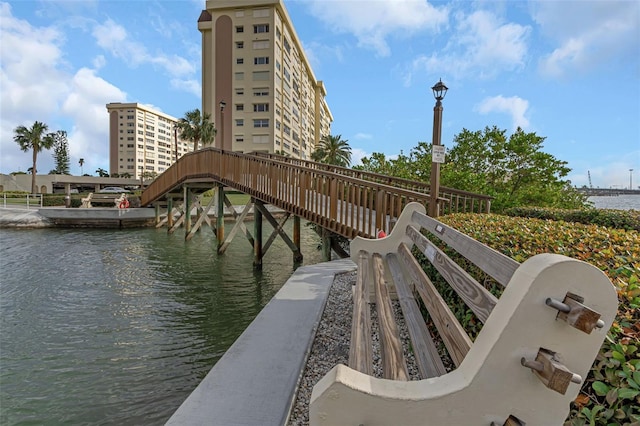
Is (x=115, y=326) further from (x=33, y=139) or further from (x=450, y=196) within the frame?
(x=33, y=139)

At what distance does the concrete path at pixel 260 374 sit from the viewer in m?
2.25

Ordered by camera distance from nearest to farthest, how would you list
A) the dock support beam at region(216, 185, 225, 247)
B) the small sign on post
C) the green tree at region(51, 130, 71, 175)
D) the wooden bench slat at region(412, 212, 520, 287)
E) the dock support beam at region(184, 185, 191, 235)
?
the wooden bench slat at region(412, 212, 520, 287)
the small sign on post
the dock support beam at region(216, 185, 225, 247)
the dock support beam at region(184, 185, 191, 235)
the green tree at region(51, 130, 71, 175)

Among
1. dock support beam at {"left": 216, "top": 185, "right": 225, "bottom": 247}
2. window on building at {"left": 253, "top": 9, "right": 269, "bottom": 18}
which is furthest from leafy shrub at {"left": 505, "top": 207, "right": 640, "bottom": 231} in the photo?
window on building at {"left": 253, "top": 9, "right": 269, "bottom": 18}

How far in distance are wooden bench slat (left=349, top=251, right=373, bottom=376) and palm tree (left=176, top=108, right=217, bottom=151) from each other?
4448 cm

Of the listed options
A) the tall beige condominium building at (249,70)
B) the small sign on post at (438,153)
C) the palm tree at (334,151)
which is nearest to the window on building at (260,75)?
the tall beige condominium building at (249,70)

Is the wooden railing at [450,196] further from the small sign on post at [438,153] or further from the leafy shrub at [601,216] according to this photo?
the leafy shrub at [601,216]

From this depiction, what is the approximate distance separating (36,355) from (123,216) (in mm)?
18663

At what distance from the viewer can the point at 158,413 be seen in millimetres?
3537

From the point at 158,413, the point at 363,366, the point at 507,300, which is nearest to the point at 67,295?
the point at 158,413

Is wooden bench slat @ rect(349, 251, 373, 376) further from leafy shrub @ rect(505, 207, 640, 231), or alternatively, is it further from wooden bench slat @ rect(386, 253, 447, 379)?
leafy shrub @ rect(505, 207, 640, 231)

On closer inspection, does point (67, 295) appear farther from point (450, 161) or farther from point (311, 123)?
point (311, 123)

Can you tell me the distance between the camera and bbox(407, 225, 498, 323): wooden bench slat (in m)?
1.43

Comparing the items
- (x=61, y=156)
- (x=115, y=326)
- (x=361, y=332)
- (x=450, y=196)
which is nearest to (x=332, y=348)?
(x=361, y=332)

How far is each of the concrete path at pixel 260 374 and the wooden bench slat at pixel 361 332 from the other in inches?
32.6
